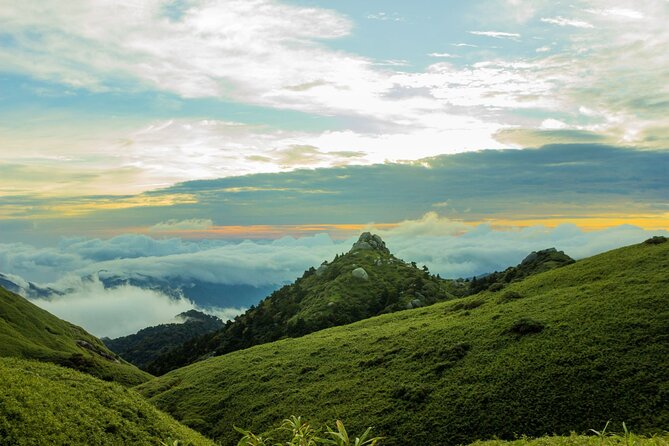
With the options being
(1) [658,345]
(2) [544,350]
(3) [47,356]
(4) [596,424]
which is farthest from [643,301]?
(3) [47,356]

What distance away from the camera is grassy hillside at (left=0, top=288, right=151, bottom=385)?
4999 inches

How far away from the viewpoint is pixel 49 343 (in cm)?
15238

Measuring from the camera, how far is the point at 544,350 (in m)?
51.8

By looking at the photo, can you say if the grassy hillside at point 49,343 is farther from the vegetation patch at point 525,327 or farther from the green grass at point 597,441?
the green grass at point 597,441

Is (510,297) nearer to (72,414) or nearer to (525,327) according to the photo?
(525,327)

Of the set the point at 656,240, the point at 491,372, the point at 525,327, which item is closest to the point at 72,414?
the point at 491,372

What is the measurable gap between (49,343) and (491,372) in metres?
161

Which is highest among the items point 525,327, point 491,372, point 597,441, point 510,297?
point 597,441

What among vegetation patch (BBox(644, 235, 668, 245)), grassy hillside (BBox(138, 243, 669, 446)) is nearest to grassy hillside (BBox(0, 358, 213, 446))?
grassy hillside (BBox(138, 243, 669, 446))

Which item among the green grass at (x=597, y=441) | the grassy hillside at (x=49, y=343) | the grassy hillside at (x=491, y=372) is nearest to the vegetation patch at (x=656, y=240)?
the grassy hillside at (x=491, y=372)

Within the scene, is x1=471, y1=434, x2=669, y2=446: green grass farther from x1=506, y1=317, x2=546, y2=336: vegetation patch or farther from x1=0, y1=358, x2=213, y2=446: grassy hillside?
x1=506, y1=317, x2=546, y2=336: vegetation patch

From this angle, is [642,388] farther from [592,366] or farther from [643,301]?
[643,301]

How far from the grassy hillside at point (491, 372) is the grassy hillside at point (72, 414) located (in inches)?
943

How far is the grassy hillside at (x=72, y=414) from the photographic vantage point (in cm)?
2848
